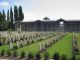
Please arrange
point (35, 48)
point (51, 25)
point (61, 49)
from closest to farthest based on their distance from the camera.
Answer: point (61, 49), point (35, 48), point (51, 25)

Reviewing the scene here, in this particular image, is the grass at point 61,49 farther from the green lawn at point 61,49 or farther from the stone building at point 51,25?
the stone building at point 51,25

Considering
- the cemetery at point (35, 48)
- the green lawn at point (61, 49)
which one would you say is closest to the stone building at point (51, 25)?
the cemetery at point (35, 48)

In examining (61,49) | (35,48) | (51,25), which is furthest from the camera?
(51,25)

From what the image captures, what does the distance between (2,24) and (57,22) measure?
20.4 m

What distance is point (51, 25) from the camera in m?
88.5

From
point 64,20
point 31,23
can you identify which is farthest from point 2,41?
point 31,23

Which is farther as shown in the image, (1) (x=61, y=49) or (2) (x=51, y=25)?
(2) (x=51, y=25)

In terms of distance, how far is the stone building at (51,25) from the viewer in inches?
3329

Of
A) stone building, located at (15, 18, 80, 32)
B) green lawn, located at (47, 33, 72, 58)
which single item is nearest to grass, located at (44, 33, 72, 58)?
green lawn, located at (47, 33, 72, 58)

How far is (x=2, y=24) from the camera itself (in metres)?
84.4

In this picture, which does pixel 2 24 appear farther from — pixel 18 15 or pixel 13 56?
pixel 13 56

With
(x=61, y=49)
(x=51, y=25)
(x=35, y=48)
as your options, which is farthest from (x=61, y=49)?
(x=51, y=25)

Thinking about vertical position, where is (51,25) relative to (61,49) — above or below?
above

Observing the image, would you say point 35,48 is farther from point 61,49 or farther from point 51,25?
point 51,25
